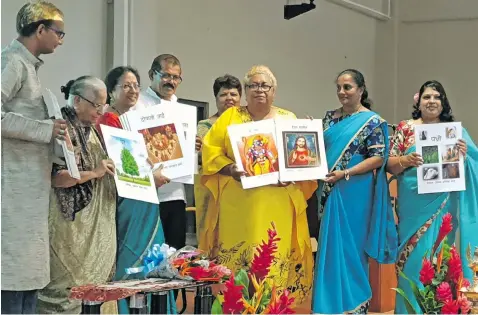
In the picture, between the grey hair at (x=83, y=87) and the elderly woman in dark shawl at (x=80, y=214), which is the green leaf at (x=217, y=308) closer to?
the elderly woman in dark shawl at (x=80, y=214)

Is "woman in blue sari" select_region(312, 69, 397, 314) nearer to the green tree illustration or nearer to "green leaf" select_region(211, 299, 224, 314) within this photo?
the green tree illustration

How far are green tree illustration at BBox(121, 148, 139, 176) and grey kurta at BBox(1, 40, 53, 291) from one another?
16.6 inches

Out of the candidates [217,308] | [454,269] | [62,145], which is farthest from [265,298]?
[62,145]

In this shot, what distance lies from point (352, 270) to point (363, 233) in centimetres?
20

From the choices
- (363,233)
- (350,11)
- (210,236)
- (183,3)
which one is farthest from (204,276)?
(350,11)

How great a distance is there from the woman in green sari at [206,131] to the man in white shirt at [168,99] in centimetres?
9

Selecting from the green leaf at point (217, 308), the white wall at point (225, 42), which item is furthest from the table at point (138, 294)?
the white wall at point (225, 42)

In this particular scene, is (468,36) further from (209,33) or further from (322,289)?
(322,289)

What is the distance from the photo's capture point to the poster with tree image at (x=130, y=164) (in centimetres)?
353

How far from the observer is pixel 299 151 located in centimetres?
413

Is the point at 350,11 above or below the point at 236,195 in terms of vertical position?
above

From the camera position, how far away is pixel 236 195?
13.9 feet

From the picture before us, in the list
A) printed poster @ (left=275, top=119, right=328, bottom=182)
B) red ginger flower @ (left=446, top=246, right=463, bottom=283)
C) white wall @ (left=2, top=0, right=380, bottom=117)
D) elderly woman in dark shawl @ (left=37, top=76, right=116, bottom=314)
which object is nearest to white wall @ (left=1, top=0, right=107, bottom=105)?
white wall @ (left=2, top=0, right=380, bottom=117)

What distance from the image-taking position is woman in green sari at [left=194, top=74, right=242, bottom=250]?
439 cm
